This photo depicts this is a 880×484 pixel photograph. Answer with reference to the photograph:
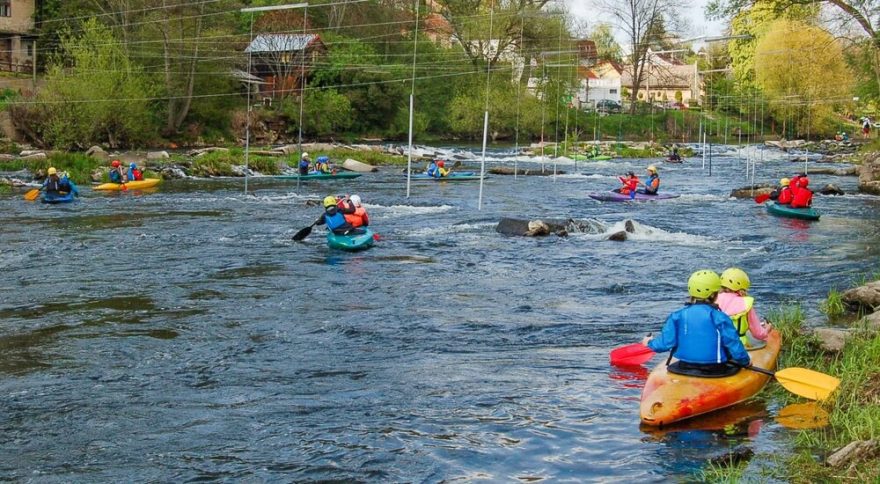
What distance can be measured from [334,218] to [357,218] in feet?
2.30

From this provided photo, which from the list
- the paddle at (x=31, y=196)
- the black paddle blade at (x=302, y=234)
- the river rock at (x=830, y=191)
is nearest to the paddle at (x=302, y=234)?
the black paddle blade at (x=302, y=234)

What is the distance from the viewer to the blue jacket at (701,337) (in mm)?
8555

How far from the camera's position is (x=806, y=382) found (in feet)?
28.1

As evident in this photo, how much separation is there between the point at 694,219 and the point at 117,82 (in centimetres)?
3235

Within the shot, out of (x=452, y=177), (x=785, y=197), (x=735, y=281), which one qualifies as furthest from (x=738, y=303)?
(x=452, y=177)

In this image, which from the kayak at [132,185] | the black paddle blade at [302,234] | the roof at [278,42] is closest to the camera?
the black paddle blade at [302,234]

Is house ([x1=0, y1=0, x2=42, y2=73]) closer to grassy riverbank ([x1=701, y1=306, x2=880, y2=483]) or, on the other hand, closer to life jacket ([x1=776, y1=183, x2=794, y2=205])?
life jacket ([x1=776, y1=183, x2=794, y2=205])

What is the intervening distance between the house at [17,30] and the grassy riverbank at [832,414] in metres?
55.9

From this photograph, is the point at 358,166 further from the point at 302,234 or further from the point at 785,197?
the point at 302,234

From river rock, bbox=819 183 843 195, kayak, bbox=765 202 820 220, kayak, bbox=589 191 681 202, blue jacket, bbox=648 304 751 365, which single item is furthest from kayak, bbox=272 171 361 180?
blue jacket, bbox=648 304 751 365

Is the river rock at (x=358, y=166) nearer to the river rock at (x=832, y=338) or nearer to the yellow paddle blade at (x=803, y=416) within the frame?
the river rock at (x=832, y=338)

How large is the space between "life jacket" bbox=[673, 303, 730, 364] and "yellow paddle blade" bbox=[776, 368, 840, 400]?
0.54m

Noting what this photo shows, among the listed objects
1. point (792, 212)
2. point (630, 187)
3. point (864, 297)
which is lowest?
point (864, 297)

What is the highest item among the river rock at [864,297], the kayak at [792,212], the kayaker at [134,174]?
the kayaker at [134,174]
